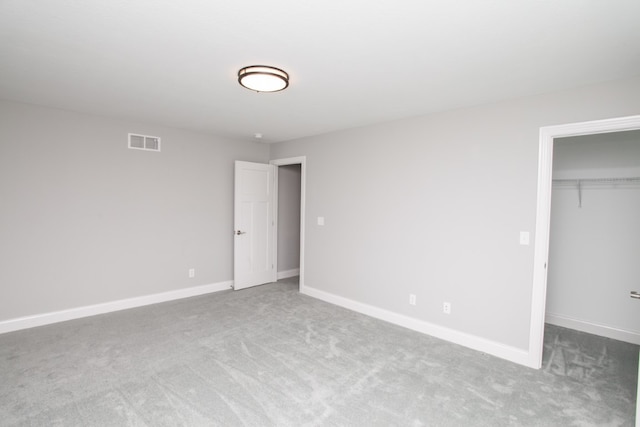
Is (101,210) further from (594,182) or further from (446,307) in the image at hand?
(594,182)

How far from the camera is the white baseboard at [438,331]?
2.87 m

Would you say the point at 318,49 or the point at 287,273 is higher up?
the point at 318,49

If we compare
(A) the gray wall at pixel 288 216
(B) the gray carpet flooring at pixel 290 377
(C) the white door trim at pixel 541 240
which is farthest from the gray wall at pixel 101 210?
(C) the white door trim at pixel 541 240

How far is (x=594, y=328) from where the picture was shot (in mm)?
3482

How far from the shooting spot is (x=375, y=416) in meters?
2.09

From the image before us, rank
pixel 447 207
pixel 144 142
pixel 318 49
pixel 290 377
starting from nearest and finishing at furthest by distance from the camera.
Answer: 1. pixel 318 49
2. pixel 290 377
3. pixel 447 207
4. pixel 144 142

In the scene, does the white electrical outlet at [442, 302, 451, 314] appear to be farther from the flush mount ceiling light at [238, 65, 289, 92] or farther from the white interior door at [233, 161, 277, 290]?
the white interior door at [233, 161, 277, 290]

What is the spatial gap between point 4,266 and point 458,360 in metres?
4.62

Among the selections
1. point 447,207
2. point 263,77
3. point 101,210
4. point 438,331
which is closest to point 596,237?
point 447,207

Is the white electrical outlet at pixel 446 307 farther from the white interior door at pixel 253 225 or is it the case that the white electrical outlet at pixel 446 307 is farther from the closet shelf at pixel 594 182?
the white interior door at pixel 253 225

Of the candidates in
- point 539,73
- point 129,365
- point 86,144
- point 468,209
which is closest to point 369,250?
point 468,209

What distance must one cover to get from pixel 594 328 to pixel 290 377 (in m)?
3.40

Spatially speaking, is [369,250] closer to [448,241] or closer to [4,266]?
[448,241]

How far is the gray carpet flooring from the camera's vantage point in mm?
2088
